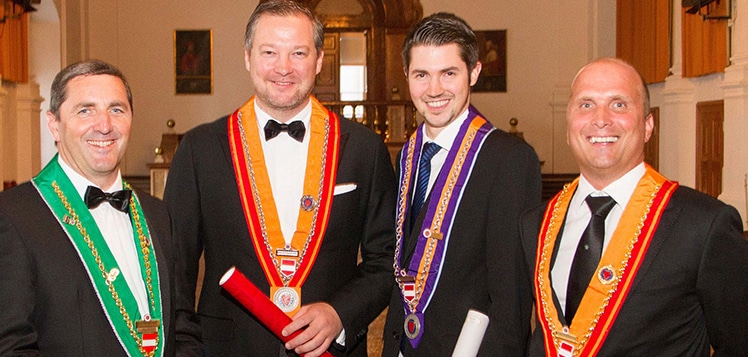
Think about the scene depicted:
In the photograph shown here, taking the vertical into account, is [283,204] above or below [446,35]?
below

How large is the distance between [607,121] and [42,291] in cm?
151

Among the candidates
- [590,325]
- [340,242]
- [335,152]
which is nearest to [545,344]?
[590,325]

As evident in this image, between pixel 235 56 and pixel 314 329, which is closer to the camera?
pixel 314 329

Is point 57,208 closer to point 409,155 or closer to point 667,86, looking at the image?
point 409,155

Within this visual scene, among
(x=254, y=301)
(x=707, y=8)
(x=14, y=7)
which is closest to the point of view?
(x=254, y=301)

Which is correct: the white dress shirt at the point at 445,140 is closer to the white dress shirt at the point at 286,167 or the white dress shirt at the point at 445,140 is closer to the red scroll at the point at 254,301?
the white dress shirt at the point at 286,167

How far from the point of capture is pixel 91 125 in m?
2.05

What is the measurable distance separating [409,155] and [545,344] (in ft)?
2.68

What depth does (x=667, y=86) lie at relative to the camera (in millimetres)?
10945

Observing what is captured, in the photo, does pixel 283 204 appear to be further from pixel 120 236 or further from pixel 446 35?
pixel 446 35

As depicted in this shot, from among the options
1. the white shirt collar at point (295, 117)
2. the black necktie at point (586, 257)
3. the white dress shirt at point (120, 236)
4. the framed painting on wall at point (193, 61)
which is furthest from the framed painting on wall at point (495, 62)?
the white dress shirt at point (120, 236)

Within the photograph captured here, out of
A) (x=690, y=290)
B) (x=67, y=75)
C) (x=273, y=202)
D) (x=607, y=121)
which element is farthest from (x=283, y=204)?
(x=690, y=290)

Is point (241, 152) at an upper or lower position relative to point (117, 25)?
lower

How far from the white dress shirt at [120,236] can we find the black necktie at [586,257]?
1.12 meters
